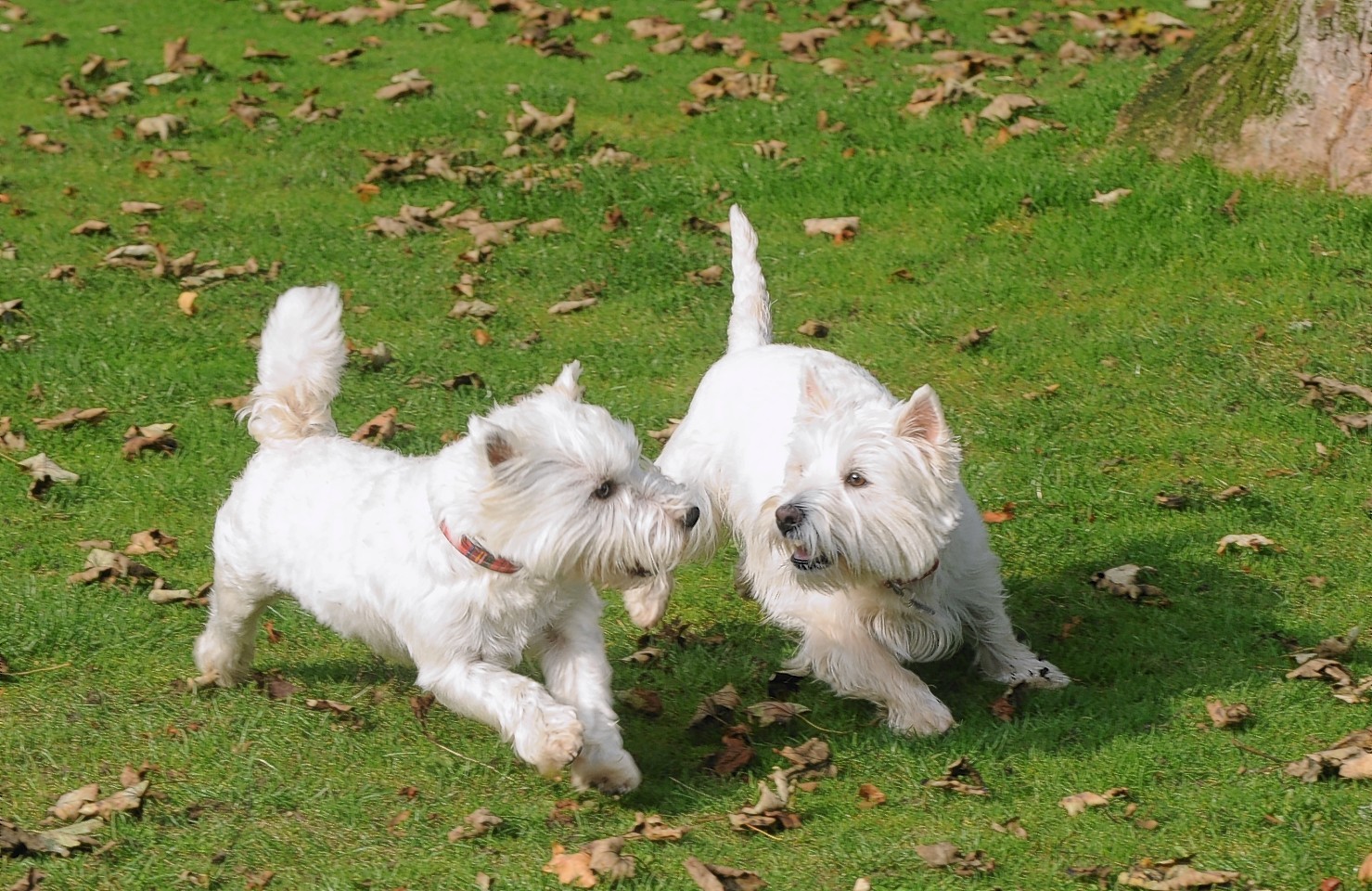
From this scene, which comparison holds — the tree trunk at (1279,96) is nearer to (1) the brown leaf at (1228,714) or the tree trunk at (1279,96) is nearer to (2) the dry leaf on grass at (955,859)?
(1) the brown leaf at (1228,714)

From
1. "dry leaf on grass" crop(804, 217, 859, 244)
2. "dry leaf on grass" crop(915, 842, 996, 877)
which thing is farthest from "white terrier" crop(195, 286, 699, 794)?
"dry leaf on grass" crop(804, 217, 859, 244)

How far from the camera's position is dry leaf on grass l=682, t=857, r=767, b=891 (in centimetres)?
468

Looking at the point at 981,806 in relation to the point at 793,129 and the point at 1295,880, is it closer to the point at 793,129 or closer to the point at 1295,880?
Result: the point at 1295,880

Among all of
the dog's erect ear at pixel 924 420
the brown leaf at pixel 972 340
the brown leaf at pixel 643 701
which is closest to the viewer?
the dog's erect ear at pixel 924 420

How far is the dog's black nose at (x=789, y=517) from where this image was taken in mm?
5199

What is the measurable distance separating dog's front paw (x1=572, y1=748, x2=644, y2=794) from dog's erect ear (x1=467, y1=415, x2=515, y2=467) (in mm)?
1029

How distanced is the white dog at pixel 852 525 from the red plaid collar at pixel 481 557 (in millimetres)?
654

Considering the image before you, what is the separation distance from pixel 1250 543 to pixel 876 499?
2.25 metres

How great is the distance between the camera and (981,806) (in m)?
5.06

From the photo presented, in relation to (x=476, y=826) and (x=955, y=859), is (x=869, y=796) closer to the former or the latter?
(x=955, y=859)

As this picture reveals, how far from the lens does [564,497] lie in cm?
479

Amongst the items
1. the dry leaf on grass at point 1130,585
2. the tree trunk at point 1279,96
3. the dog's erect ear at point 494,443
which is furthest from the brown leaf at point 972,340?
the dog's erect ear at point 494,443

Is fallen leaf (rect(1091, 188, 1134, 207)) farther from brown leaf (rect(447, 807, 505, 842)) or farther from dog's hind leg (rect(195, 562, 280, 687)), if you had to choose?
brown leaf (rect(447, 807, 505, 842))

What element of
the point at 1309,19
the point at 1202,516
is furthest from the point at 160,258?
the point at 1309,19
